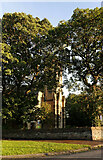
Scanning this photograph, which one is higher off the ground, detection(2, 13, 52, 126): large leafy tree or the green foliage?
detection(2, 13, 52, 126): large leafy tree

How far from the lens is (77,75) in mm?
24406

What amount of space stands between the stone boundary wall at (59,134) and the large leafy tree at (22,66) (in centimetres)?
210

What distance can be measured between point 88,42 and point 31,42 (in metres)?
7.53

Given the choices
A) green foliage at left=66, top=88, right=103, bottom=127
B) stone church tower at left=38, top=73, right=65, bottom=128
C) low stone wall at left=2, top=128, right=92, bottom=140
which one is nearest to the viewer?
low stone wall at left=2, top=128, right=92, bottom=140

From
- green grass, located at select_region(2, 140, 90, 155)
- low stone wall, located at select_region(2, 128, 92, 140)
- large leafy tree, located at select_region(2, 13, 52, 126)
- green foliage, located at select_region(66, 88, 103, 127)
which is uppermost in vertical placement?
large leafy tree, located at select_region(2, 13, 52, 126)

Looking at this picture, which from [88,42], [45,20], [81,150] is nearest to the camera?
[81,150]

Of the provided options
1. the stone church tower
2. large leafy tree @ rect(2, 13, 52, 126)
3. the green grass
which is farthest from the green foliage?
the stone church tower

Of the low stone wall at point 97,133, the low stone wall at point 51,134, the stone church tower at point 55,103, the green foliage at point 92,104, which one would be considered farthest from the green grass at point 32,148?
the stone church tower at point 55,103

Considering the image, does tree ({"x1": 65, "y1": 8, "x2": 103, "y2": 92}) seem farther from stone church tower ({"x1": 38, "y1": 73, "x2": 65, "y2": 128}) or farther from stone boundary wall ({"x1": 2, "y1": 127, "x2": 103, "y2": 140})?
stone church tower ({"x1": 38, "y1": 73, "x2": 65, "y2": 128})

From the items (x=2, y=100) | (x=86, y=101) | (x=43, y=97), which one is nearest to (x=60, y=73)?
(x=86, y=101)

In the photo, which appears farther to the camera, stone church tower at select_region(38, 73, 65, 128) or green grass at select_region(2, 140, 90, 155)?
stone church tower at select_region(38, 73, 65, 128)

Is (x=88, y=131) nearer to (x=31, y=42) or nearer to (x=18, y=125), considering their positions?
(x=18, y=125)

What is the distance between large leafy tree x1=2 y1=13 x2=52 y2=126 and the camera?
963 inches

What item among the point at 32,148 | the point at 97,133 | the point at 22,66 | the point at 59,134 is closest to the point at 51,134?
the point at 59,134
